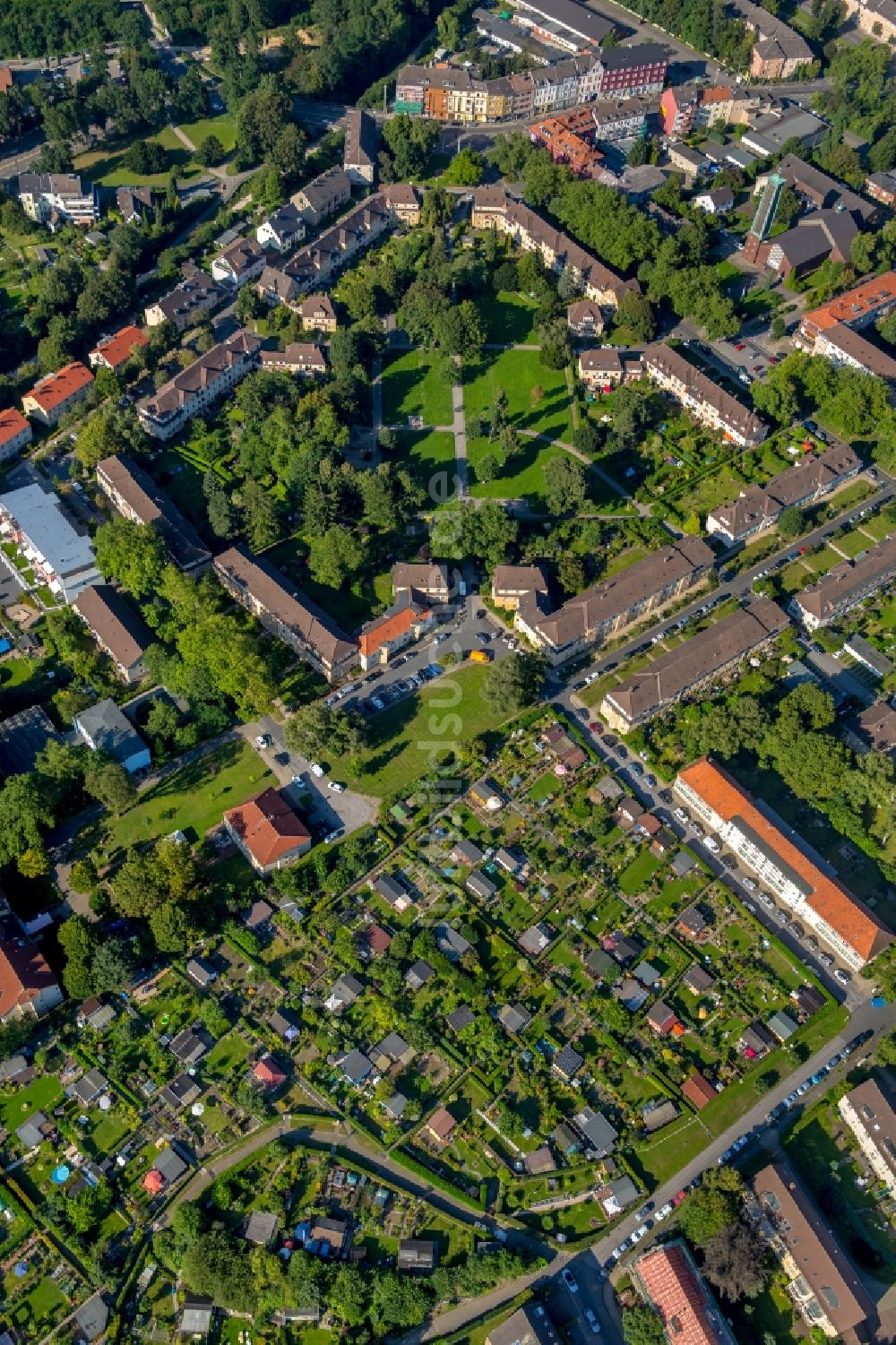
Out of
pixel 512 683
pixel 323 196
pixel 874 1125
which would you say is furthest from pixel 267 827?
pixel 323 196

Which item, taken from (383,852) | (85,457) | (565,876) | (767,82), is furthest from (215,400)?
(767,82)

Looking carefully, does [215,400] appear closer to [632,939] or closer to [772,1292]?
[632,939]

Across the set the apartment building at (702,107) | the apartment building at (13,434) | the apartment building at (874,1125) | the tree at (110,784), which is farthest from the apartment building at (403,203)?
the apartment building at (874,1125)

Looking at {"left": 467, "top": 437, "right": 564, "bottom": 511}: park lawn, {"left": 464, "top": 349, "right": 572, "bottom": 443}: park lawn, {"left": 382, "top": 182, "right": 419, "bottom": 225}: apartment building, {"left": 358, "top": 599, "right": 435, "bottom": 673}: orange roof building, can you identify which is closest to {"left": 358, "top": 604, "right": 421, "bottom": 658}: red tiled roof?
{"left": 358, "top": 599, "right": 435, "bottom": 673}: orange roof building

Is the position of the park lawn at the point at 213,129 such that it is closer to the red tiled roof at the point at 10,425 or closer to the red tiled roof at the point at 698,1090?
the red tiled roof at the point at 10,425

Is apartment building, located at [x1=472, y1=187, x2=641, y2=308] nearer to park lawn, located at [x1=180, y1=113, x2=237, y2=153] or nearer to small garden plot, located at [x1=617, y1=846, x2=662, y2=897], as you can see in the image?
park lawn, located at [x1=180, y1=113, x2=237, y2=153]

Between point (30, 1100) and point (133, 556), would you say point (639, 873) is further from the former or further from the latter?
point (133, 556)
